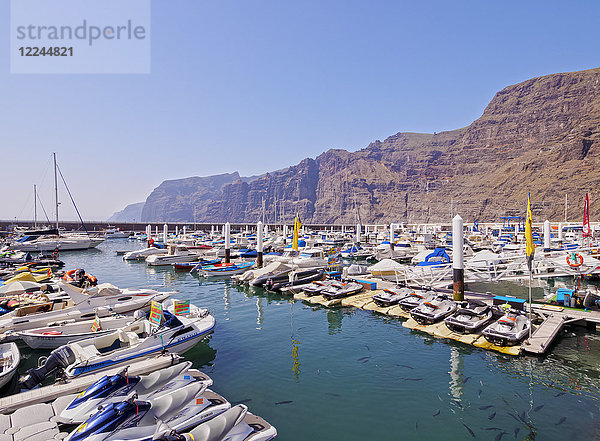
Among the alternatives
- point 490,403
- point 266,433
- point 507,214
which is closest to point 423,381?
point 490,403

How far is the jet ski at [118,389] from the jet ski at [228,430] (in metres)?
1.96

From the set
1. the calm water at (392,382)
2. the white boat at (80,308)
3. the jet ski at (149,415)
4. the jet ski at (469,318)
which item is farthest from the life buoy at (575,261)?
the white boat at (80,308)

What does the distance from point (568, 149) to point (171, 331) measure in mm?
187083

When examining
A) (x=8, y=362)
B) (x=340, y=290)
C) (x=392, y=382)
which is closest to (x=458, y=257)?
(x=340, y=290)

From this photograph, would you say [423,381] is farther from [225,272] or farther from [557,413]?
[225,272]

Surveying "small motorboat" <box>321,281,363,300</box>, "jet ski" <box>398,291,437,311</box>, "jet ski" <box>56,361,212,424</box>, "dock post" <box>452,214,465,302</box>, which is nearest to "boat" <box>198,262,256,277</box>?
"small motorboat" <box>321,281,363,300</box>

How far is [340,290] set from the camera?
26.1 metres

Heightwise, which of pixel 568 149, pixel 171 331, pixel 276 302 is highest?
pixel 568 149

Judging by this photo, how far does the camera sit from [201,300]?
2673 centimetres

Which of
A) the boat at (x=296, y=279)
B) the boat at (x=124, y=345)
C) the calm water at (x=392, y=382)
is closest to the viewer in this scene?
the calm water at (x=392, y=382)

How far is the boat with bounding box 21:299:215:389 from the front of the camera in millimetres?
11953

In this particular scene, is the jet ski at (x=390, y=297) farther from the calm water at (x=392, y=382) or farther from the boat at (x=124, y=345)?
the boat at (x=124, y=345)

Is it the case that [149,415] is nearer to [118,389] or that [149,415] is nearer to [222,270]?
[118,389]

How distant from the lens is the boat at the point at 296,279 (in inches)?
1169
